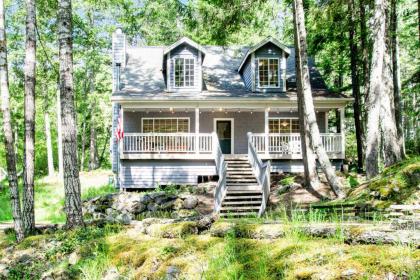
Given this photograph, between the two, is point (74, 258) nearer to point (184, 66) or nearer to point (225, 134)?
point (184, 66)

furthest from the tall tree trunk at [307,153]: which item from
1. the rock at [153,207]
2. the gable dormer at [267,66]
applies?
the rock at [153,207]

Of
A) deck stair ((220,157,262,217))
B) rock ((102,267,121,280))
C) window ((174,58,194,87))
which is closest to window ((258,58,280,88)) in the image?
window ((174,58,194,87))

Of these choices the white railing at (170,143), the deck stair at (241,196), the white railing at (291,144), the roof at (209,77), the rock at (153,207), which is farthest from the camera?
the roof at (209,77)

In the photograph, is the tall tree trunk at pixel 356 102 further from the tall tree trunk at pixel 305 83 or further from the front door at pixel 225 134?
the tall tree trunk at pixel 305 83

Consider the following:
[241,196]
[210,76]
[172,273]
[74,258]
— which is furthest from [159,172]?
[172,273]

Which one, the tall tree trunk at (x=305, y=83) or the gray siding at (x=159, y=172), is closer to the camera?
the tall tree trunk at (x=305, y=83)

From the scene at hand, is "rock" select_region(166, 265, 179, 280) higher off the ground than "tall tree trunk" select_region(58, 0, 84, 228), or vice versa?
"tall tree trunk" select_region(58, 0, 84, 228)

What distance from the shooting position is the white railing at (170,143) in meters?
17.1

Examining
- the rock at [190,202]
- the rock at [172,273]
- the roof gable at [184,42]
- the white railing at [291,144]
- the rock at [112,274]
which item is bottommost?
the rock at [190,202]

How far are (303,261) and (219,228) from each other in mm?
1581

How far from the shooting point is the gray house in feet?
56.3

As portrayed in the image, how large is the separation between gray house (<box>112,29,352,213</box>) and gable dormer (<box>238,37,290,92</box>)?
5 centimetres

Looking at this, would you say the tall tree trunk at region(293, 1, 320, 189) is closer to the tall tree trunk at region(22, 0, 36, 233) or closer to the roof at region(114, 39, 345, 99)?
the roof at region(114, 39, 345, 99)

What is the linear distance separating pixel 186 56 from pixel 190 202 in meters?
7.70
